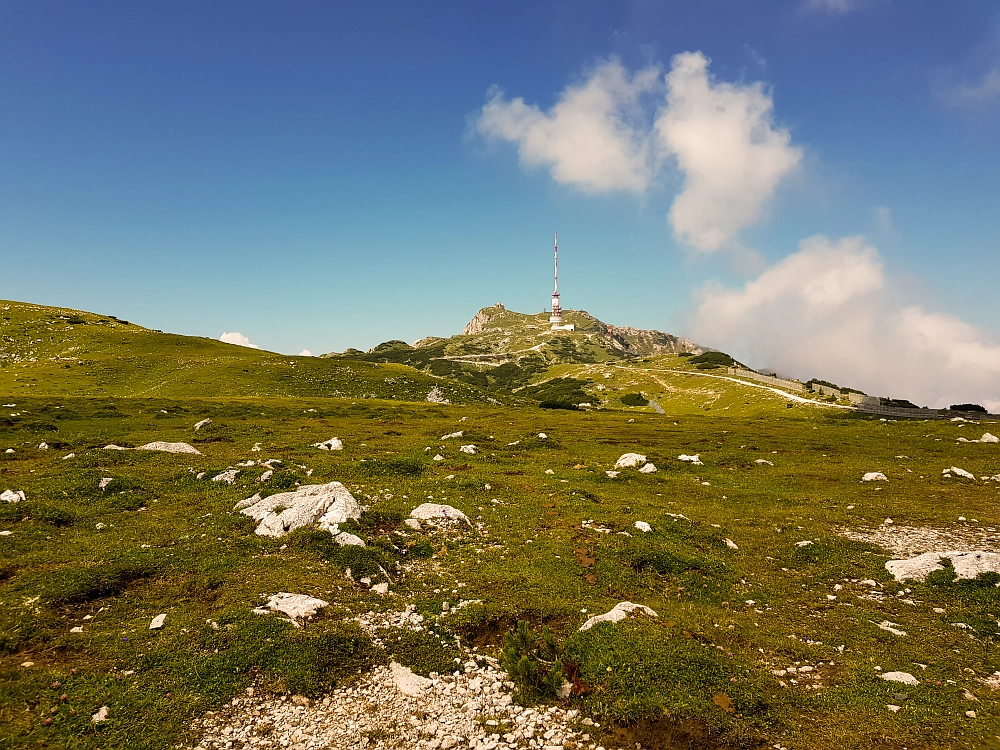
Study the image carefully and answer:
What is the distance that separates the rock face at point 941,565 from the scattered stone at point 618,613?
11528mm

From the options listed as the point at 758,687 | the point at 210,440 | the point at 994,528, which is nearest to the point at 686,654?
the point at 758,687

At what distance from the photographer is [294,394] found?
288 ft

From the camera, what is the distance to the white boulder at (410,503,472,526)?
71.6 ft

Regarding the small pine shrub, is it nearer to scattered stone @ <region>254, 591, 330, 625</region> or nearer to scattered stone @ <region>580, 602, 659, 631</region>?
scattered stone @ <region>580, 602, 659, 631</region>

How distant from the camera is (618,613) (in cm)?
1443

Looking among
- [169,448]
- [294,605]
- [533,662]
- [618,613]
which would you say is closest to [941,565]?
[618,613]

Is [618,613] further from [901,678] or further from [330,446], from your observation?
[330,446]

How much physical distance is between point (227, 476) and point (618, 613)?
23.6m

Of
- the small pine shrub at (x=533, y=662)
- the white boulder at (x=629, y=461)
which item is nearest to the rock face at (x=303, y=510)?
→ the small pine shrub at (x=533, y=662)

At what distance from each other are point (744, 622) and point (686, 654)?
3.85 meters

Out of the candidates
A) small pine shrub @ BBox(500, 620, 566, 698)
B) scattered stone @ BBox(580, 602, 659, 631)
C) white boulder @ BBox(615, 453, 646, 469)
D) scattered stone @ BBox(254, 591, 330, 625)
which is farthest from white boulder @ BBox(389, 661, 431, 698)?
white boulder @ BBox(615, 453, 646, 469)

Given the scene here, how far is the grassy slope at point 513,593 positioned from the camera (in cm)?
1080

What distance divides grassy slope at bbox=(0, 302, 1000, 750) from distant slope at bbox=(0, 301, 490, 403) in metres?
54.0

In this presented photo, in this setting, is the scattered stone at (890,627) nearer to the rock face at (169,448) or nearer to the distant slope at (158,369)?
the rock face at (169,448)
